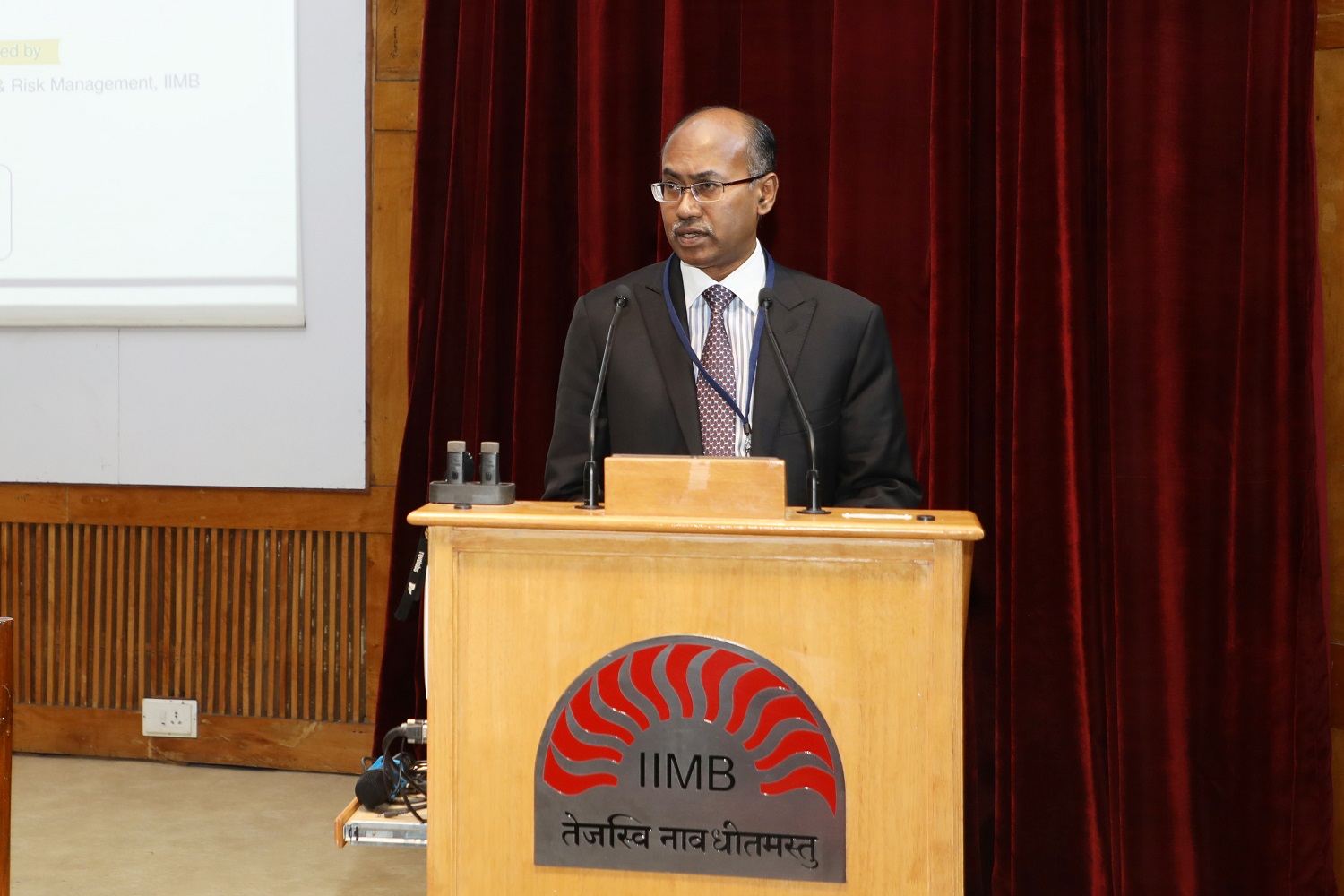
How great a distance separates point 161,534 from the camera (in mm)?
3273

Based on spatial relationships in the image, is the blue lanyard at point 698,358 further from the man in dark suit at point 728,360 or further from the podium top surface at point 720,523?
the podium top surface at point 720,523

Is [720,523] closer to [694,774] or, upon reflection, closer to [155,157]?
[694,774]

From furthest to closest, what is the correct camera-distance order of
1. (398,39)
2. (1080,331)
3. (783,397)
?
(398,39) < (1080,331) < (783,397)

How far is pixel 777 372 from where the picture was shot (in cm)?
203

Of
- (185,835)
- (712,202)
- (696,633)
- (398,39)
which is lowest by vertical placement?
(185,835)

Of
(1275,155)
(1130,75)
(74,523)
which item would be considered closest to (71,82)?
(74,523)

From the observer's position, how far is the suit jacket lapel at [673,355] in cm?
205

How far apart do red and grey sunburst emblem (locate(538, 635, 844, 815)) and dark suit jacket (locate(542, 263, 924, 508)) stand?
63 centimetres

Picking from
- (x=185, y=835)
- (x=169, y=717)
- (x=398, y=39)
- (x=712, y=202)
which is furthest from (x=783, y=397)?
(x=169, y=717)

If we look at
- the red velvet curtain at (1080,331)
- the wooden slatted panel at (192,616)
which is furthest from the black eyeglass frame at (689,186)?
the wooden slatted panel at (192,616)

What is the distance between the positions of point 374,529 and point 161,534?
23.6 inches

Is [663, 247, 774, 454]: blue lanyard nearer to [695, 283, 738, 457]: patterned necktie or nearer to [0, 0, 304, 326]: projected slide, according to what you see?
[695, 283, 738, 457]: patterned necktie

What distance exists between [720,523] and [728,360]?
0.73 meters

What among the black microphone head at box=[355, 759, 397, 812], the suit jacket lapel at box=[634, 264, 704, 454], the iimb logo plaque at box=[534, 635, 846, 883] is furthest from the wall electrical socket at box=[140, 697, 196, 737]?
the iimb logo plaque at box=[534, 635, 846, 883]
